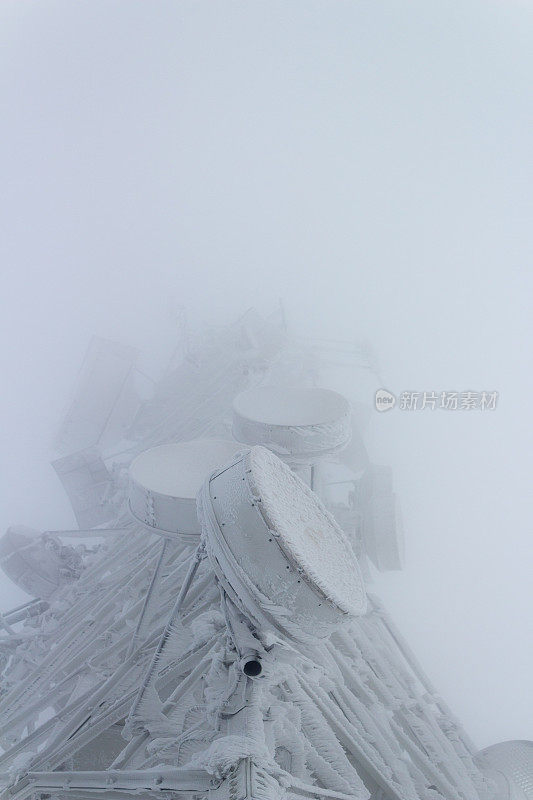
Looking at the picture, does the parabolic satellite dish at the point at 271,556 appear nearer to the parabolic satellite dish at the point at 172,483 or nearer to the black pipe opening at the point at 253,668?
the black pipe opening at the point at 253,668

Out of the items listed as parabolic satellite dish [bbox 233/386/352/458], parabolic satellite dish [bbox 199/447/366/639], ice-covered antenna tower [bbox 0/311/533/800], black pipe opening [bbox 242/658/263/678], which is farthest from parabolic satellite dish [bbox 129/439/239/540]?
black pipe opening [bbox 242/658/263/678]

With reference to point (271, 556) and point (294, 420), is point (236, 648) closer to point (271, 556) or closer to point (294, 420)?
point (271, 556)

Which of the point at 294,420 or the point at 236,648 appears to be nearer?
the point at 236,648

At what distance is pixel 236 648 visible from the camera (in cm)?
307

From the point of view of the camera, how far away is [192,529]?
4680mm

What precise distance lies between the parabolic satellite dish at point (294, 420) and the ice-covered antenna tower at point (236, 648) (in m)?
0.03

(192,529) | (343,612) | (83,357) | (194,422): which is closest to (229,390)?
(194,422)

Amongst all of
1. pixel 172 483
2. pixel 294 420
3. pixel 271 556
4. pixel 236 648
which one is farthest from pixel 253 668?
pixel 294 420

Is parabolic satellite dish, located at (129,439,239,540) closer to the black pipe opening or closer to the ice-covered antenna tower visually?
the ice-covered antenna tower

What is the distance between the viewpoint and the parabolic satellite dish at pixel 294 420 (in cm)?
553

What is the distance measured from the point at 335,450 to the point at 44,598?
25.4 feet

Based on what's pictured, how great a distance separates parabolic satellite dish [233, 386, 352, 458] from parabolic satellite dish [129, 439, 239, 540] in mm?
429

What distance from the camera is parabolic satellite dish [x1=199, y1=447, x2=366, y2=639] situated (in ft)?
8.83

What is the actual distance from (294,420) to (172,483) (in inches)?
67.5
